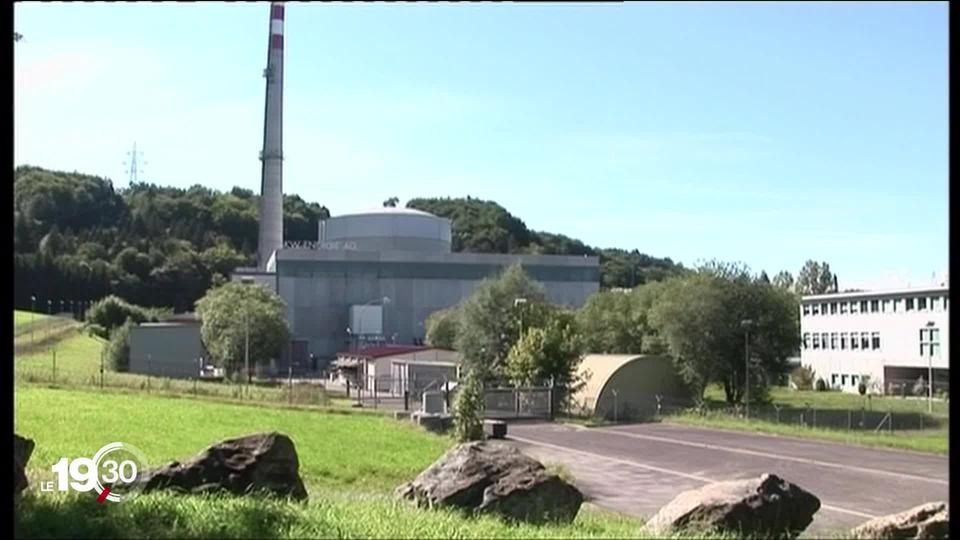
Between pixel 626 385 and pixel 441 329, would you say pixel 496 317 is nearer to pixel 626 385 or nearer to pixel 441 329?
pixel 626 385

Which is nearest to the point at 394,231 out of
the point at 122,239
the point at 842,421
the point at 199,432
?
the point at 842,421

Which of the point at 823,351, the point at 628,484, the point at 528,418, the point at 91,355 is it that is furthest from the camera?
the point at 823,351

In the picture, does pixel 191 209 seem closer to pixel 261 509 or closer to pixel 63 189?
pixel 63 189

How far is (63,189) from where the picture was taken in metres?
9.09

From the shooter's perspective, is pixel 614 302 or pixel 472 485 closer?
pixel 472 485

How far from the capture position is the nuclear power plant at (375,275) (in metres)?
44.5

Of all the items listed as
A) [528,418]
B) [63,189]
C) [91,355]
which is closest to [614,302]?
[528,418]

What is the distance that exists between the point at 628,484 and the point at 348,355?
98.3 feet

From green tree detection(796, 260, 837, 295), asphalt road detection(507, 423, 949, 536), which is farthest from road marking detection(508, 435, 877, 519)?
green tree detection(796, 260, 837, 295)

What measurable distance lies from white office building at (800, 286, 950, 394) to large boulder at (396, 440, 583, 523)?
98.7 feet

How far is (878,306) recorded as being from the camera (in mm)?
43062

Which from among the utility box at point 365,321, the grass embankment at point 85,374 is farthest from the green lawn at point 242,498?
the utility box at point 365,321

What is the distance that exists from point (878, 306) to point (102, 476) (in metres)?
42.5

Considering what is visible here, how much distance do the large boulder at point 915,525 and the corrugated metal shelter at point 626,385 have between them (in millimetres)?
23609
